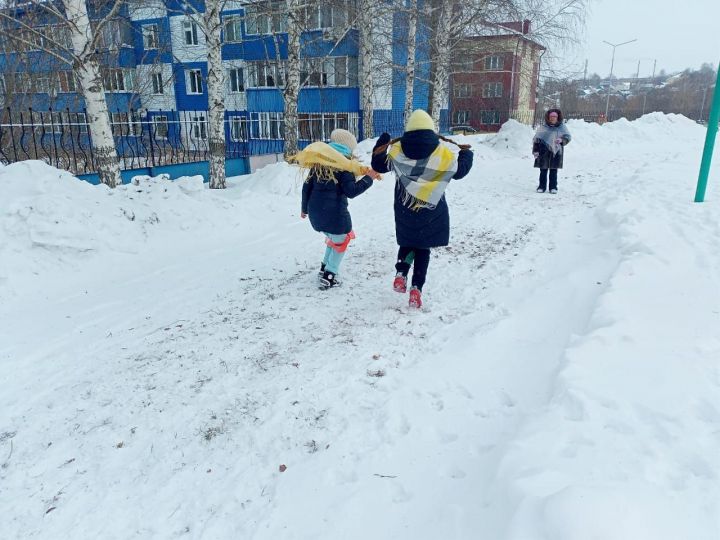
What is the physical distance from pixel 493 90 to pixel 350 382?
36.1m

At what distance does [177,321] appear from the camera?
437 cm

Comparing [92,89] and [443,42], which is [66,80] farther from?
[92,89]

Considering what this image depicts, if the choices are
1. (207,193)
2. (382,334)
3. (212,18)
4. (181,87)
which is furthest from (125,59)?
(382,334)

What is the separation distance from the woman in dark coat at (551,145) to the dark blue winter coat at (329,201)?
239 inches

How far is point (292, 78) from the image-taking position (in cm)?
1147

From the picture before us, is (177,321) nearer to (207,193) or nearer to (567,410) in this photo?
(567,410)

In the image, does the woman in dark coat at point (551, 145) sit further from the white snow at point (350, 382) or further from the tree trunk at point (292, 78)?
the tree trunk at point (292, 78)

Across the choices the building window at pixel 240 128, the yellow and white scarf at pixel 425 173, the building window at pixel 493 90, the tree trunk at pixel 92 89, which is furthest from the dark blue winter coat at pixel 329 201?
the building window at pixel 493 90

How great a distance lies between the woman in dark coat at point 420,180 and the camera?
4.02m

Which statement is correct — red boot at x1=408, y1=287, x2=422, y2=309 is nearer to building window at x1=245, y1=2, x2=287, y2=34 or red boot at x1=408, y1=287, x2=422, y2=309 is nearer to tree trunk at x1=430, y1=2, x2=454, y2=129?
building window at x1=245, y1=2, x2=287, y2=34

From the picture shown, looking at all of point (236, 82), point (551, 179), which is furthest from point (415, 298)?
point (236, 82)

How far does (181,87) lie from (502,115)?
20.4 meters

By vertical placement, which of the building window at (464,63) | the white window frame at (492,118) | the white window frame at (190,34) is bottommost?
the white window frame at (492,118)

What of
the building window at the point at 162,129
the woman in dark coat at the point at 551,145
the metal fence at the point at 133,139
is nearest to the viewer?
the metal fence at the point at 133,139
